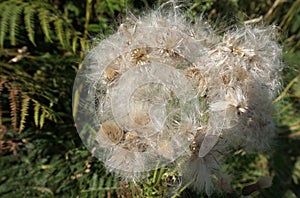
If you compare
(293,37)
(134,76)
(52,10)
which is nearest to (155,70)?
(134,76)

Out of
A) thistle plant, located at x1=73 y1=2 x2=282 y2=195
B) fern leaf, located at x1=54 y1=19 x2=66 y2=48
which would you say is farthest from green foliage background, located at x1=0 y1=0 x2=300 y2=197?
thistle plant, located at x1=73 y1=2 x2=282 y2=195

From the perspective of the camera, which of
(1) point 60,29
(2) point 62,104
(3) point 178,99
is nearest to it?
(3) point 178,99

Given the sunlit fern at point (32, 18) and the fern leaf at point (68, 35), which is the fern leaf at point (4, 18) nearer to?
the sunlit fern at point (32, 18)

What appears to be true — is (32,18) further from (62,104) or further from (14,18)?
(62,104)

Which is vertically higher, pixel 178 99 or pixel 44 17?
pixel 178 99

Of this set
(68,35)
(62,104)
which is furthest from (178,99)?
(62,104)

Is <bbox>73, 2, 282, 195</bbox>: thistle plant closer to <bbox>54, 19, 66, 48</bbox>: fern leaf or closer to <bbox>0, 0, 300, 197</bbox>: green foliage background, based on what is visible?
<bbox>0, 0, 300, 197</bbox>: green foliage background

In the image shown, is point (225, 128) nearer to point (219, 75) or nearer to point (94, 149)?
point (219, 75)
